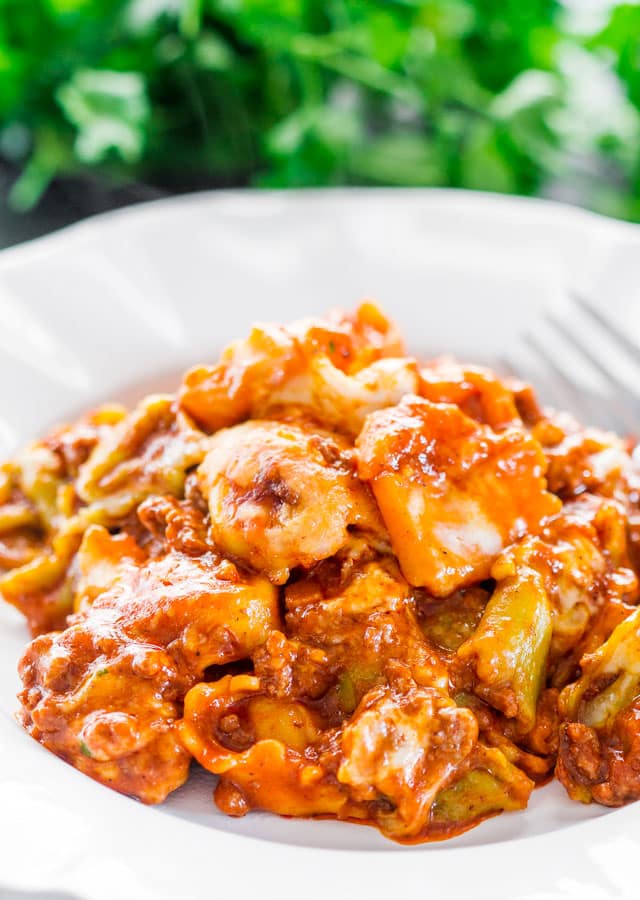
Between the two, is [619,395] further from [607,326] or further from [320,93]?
[320,93]

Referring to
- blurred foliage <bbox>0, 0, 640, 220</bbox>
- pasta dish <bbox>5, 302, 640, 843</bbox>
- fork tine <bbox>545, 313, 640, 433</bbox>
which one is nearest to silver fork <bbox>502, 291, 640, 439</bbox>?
fork tine <bbox>545, 313, 640, 433</bbox>

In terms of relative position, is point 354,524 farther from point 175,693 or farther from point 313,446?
point 175,693

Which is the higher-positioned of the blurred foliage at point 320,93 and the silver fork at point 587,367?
the blurred foliage at point 320,93

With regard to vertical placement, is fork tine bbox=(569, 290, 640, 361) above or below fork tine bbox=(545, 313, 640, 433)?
above

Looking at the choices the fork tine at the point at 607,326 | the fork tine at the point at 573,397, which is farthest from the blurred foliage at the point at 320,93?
the fork tine at the point at 573,397

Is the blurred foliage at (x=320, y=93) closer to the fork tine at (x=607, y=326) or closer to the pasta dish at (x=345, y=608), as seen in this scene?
the fork tine at (x=607, y=326)

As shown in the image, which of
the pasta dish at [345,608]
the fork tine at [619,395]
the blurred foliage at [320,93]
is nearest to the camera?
the pasta dish at [345,608]

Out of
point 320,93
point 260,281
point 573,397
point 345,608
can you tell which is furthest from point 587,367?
point 320,93

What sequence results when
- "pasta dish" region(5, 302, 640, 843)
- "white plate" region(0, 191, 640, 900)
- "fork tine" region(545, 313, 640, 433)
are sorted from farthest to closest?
"white plate" region(0, 191, 640, 900) < "fork tine" region(545, 313, 640, 433) < "pasta dish" region(5, 302, 640, 843)

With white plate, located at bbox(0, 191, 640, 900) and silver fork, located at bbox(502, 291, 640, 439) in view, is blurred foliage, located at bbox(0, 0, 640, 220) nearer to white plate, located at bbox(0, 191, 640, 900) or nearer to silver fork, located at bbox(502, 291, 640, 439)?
white plate, located at bbox(0, 191, 640, 900)

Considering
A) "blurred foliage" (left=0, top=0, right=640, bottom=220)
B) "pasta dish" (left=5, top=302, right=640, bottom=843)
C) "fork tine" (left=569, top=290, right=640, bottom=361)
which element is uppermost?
"blurred foliage" (left=0, top=0, right=640, bottom=220)
